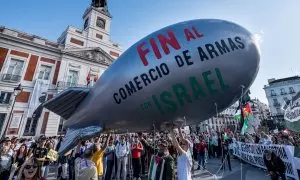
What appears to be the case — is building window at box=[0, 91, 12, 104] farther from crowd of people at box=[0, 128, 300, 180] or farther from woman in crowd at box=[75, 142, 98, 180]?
woman in crowd at box=[75, 142, 98, 180]

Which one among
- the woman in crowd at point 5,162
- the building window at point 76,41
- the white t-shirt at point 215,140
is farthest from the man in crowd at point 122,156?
the building window at point 76,41

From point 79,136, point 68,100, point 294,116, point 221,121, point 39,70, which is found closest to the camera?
point 79,136

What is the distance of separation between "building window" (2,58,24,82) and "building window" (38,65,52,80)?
8.96 ft

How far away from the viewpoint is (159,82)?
167 inches

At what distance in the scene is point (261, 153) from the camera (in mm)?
10102

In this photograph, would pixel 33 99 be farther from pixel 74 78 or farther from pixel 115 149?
pixel 115 149

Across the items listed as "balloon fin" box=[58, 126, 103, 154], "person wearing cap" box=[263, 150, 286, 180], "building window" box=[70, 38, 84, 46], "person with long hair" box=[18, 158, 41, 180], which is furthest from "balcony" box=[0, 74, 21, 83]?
"person wearing cap" box=[263, 150, 286, 180]

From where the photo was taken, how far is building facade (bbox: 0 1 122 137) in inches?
1018

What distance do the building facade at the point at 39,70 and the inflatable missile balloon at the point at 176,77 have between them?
20870mm

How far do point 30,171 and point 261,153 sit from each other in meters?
11.1

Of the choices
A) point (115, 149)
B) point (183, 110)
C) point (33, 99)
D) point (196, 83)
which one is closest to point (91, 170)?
point (183, 110)

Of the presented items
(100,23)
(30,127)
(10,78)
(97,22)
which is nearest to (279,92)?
(100,23)

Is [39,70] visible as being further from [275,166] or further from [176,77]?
[275,166]

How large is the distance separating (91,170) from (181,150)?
7.25 ft
